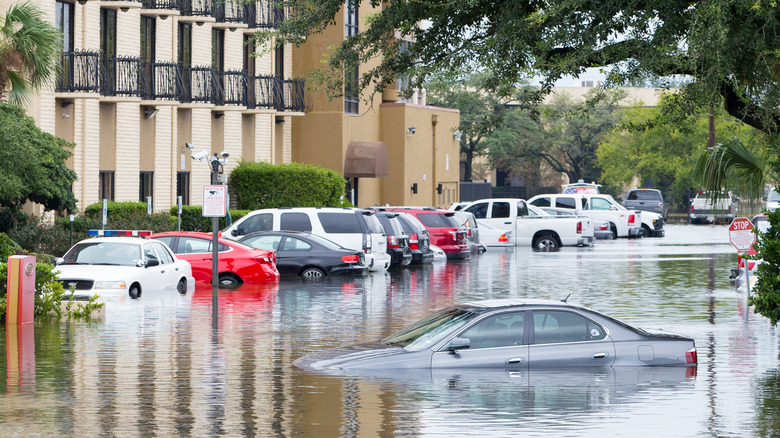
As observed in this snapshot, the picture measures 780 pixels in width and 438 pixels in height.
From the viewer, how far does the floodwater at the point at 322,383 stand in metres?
11.5

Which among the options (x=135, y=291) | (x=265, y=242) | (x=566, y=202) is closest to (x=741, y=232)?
(x=265, y=242)

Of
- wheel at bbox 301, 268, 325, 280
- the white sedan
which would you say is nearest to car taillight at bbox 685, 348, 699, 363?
the white sedan

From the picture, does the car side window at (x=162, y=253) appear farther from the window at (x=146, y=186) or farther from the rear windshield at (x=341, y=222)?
the window at (x=146, y=186)

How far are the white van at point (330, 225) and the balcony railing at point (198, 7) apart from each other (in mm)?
13515

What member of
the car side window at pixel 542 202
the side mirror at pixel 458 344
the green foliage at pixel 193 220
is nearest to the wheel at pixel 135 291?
the side mirror at pixel 458 344

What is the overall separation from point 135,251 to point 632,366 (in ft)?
41.5

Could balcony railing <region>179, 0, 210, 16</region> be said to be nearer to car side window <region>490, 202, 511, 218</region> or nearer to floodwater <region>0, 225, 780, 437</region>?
car side window <region>490, 202, 511, 218</region>

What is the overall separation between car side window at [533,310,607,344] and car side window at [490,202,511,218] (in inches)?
1324

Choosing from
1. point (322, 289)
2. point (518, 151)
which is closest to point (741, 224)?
point (322, 289)

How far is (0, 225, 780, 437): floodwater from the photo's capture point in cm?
1148

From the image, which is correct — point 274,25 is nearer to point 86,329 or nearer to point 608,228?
point 608,228

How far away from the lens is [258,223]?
3312 centimetres

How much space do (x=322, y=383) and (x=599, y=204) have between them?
43.9 m

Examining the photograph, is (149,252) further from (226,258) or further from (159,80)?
(159,80)
